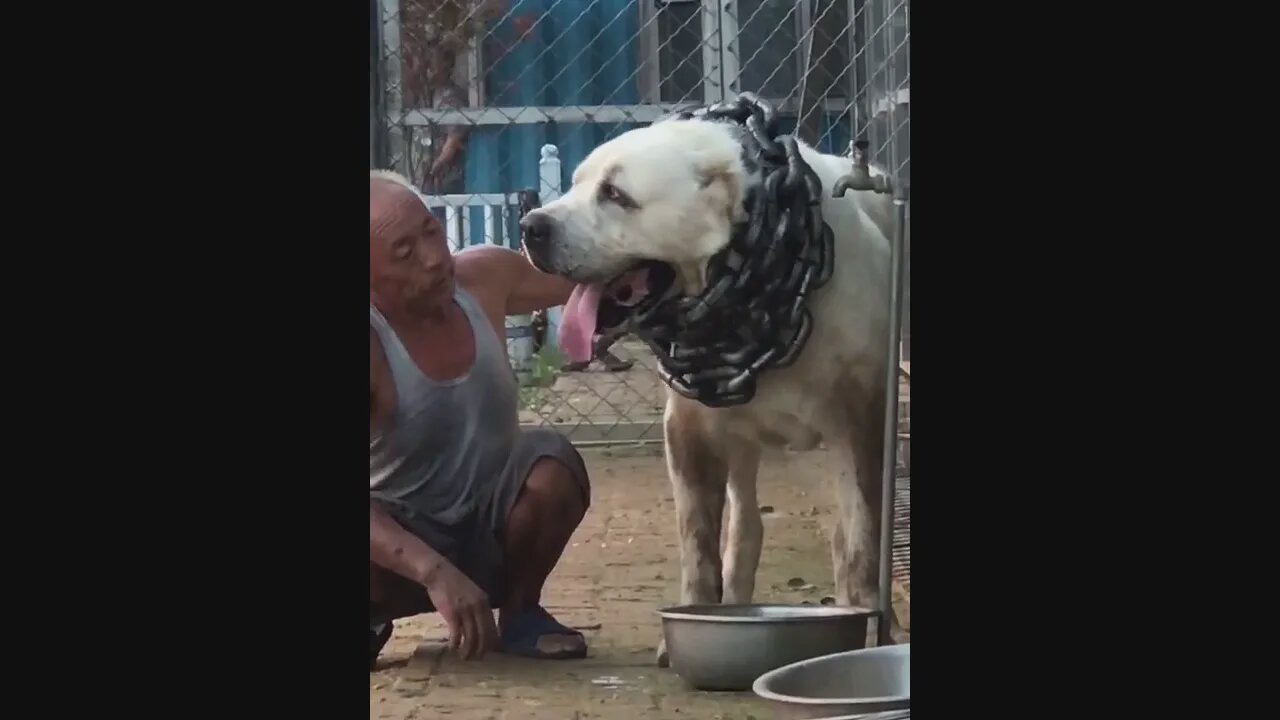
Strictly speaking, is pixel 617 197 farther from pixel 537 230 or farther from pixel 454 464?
pixel 454 464

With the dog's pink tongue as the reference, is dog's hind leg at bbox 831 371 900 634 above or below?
below

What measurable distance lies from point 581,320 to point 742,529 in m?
0.37

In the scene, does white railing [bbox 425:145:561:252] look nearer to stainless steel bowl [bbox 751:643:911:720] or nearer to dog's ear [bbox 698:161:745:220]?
dog's ear [bbox 698:161:745:220]

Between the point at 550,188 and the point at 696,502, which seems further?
the point at 696,502

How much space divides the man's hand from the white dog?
23 cm

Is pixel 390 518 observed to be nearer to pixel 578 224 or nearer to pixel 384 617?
pixel 384 617

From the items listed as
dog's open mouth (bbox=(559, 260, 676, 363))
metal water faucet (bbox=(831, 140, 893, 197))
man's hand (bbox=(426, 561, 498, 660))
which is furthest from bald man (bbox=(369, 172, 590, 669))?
metal water faucet (bbox=(831, 140, 893, 197))

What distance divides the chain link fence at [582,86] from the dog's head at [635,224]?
0.08m

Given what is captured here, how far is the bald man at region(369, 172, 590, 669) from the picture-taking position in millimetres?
1835

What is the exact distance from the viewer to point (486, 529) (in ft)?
6.15

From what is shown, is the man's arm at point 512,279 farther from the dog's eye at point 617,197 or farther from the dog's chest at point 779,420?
the dog's chest at point 779,420

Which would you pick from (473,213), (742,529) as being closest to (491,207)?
(473,213)

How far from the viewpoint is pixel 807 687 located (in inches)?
69.6
